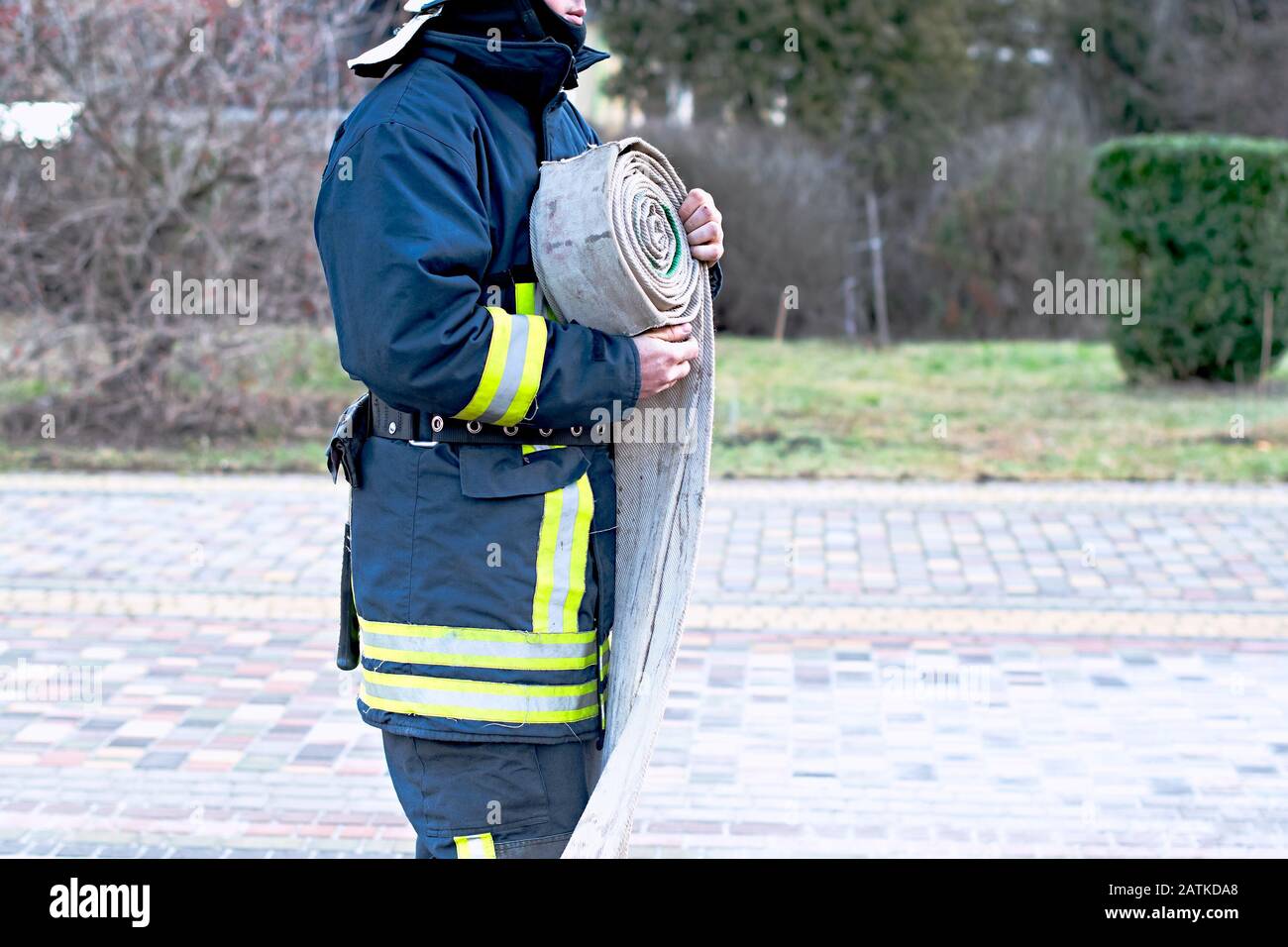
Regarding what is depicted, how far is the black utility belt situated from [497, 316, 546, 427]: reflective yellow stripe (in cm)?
6

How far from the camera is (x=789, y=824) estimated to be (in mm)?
4332

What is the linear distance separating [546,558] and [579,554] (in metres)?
0.06

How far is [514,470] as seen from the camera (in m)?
2.53

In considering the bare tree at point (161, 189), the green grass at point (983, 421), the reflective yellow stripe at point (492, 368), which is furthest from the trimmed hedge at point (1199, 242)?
the reflective yellow stripe at point (492, 368)

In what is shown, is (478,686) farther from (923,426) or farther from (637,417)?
(923,426)

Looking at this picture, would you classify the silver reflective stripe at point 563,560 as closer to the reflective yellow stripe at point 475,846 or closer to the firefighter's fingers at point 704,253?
the reflective yellow stripe at point 475,846

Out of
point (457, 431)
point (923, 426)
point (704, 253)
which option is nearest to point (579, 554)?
point (457, 431)

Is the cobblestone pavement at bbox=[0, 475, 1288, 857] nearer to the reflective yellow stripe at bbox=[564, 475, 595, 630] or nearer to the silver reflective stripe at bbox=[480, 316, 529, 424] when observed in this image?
the reflective yellow stripe at bbox=[564, 475, 595, 630]

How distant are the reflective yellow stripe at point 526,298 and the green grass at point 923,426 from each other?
22.0 feet

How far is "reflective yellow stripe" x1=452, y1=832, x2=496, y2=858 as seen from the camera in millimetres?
2529

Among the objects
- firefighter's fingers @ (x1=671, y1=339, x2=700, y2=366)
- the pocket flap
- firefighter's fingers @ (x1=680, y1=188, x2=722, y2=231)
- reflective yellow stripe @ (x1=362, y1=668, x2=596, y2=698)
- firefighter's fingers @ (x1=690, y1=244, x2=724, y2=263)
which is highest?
firefighter's fingers @ (x1=680, y1=188, x2=722, y2=231)

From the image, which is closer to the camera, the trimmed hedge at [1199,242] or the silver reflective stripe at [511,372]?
the silver reflective stripe at [511,372]

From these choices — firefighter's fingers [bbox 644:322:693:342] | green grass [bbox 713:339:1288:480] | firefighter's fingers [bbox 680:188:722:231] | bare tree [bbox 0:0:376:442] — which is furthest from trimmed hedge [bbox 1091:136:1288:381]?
firefighter's fingers [bbox 644:322:693:342]

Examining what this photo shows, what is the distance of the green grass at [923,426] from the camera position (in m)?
9.48
